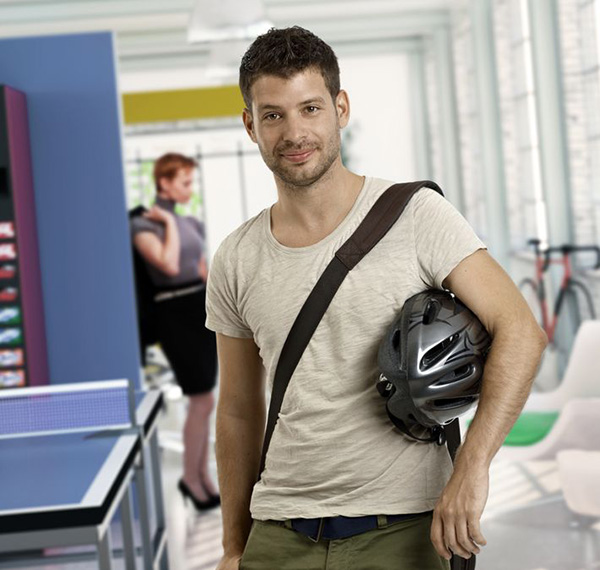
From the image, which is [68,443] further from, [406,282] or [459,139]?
[459,139]

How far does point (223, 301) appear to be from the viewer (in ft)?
6.93

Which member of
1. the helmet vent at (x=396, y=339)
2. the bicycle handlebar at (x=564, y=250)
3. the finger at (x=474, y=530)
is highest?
the helmet vent at (x=396, y=339)

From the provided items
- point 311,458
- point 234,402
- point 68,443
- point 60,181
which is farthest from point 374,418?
point 60,181

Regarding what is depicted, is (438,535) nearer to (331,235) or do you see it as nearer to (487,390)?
(487,390)

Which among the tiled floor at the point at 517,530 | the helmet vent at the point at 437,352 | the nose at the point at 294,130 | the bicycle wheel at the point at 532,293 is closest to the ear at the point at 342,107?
the nose at the point at 294,130

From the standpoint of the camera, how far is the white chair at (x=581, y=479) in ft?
15.2

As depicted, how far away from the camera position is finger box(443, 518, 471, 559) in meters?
1.68

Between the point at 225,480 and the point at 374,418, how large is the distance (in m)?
0.46

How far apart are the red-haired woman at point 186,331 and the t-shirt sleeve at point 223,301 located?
3.76 meters

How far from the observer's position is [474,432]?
5.64ft

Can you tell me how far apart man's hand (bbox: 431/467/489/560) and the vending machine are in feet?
12.8

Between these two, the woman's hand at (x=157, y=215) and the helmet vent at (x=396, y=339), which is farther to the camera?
the woman's hand at (x=157, y=215)

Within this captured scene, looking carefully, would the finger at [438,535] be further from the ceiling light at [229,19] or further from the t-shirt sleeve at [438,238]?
the ceiling light at [229,19]

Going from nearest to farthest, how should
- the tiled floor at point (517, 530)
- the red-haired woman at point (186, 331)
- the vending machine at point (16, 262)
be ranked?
the tiled floor at point (517, 530) → the vending machine at point (16, 262) → the red-haired woman at point (186, 331)
